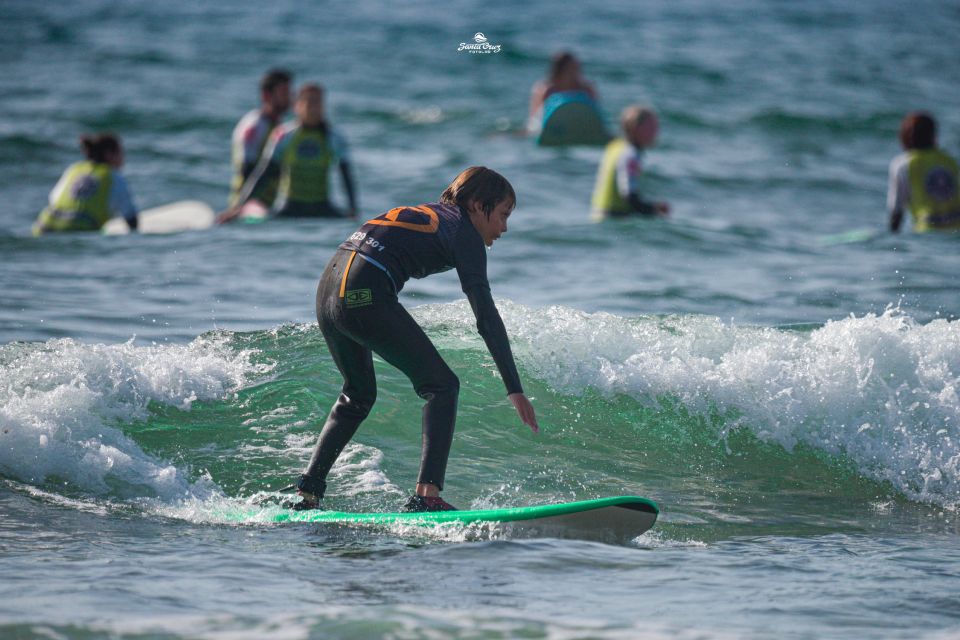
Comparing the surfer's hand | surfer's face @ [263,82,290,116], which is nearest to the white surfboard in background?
surfer's face @ [263,82,290,116]

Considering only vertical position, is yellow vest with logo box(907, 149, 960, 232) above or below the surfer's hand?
above

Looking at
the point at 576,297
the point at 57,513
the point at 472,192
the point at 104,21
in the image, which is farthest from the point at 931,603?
the point at 104,21

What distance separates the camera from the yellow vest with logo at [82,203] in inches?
471

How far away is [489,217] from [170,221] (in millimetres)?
8902

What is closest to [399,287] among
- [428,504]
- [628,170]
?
[428,504]

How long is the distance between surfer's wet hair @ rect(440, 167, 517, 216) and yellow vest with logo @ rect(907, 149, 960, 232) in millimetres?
8434

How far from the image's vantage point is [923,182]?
39.8 feet

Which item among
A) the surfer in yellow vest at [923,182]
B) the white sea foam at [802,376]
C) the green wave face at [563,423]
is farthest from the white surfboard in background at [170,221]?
the surfer in yellow vest at [923,182]

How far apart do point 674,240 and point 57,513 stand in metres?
8.05

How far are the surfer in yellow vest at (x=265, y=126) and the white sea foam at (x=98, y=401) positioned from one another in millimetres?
5573

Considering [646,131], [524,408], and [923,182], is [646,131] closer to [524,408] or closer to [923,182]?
[923,182]

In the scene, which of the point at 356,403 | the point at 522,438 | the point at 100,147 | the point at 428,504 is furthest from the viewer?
the point at 100,147

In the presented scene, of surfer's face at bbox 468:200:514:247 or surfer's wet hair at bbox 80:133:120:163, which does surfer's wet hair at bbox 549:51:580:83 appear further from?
surfer's face at bbox 468:200:514:247

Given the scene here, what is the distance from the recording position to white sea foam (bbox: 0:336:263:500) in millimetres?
5668
